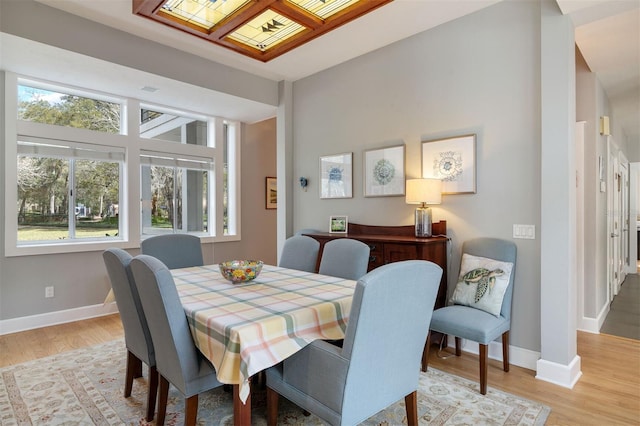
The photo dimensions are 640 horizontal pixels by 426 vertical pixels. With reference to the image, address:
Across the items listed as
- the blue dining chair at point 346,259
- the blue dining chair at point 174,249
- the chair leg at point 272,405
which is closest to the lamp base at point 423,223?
the blue dining chair at point 346,259

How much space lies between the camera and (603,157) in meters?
3.88

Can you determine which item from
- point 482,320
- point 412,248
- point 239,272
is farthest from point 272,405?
point 412,248

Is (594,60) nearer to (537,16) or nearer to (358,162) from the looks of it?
(537,16)

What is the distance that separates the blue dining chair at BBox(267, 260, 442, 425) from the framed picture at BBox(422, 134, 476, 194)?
1.74 m

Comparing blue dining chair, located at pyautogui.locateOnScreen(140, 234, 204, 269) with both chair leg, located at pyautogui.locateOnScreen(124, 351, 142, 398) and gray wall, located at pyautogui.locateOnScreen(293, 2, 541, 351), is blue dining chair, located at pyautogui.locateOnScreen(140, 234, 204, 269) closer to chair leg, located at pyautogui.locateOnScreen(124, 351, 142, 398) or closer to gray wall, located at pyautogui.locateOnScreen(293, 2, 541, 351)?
chair leg, located at pyautogui.locateOnScreen(124, 351, 142, 398)

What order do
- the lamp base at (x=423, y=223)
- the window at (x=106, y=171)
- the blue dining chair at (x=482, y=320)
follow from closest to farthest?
1. the blue dining chair at (x=482, y=320)
2. the lamp base at (x=423, y=223)
3. the window at (x=106, y=171)

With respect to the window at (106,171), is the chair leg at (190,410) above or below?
below

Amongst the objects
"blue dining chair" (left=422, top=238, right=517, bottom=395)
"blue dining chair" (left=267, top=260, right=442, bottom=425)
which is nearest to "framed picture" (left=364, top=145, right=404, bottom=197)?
"blue dining chair" (left=422, top=238, right=517, bottom=395)

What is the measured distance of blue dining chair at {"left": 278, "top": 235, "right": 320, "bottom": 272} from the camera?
301 cm

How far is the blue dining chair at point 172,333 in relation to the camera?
1552 millimetres

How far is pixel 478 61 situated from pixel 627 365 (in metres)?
2.72

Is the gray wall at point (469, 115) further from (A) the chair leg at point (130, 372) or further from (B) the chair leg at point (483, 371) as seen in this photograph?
(A) the chair leg at point (130, 372)

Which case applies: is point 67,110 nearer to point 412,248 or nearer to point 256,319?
point 256,319

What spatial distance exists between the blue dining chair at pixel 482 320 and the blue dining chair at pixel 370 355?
0.89m
